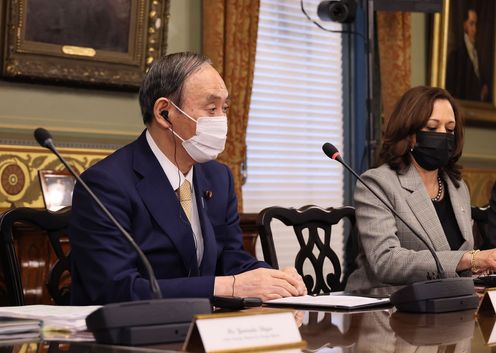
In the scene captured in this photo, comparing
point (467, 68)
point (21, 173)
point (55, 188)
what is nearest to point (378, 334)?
point (55, 188)

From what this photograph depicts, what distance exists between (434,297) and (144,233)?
84cm

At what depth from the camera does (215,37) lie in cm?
513

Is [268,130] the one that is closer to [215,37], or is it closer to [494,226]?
[215,37]

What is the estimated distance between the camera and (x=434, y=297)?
214 cm

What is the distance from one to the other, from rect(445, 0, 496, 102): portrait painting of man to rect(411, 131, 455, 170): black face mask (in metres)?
3.28

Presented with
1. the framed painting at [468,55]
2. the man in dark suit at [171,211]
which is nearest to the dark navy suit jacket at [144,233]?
the man in dark suit at [171,211]

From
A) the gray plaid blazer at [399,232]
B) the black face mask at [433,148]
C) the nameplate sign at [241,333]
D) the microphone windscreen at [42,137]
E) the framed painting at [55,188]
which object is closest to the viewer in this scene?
the nameplate sign at [241,333]

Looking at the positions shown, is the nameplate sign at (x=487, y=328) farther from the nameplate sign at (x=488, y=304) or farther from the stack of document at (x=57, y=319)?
the stack of document at (x=57, y=319)

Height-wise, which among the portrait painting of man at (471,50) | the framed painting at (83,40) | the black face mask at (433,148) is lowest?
the black face mask at (433,148)

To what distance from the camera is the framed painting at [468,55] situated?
6633 millimetres

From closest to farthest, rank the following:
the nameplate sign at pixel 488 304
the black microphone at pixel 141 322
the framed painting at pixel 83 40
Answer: the black microphone at pixel 141 322 → the nameplate sign at pixel 488 304 → the framed painting at pixel 83 40

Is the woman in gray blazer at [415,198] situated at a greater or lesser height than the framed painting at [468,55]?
lesser

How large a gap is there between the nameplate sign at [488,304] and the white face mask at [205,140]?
0.92 meters

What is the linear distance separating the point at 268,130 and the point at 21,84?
1848 mm
